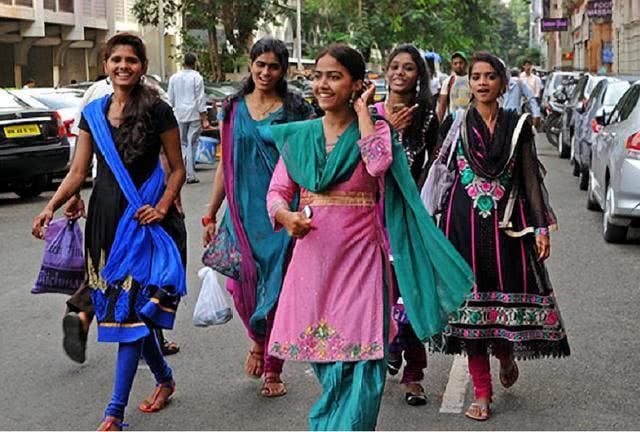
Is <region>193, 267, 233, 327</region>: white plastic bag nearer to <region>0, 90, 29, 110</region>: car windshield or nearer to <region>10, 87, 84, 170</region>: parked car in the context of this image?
<region>0, 90, 29, 110</region>: car windshield

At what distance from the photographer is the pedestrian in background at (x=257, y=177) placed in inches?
231

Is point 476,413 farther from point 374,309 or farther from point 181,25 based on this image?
point 181,25

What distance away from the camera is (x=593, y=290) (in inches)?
348

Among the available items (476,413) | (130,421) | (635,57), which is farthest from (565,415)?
(635,57)

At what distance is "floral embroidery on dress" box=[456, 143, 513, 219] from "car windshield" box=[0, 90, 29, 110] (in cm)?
1049

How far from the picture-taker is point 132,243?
17.5 feet

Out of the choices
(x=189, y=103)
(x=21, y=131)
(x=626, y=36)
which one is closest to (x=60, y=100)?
(x=189, y=103)

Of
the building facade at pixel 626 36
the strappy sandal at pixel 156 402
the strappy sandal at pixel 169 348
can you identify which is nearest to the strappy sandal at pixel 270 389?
the strappy sandal at pixel 156 402

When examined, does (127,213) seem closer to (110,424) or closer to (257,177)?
(257,177)

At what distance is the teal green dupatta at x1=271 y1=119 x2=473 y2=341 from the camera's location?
441 cm

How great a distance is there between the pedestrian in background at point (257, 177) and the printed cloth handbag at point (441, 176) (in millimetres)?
741

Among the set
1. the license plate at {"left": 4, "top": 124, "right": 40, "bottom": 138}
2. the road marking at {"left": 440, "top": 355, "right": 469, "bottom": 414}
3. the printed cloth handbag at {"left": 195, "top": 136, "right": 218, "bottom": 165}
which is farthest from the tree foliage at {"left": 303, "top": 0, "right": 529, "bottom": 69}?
the road marking at {"left": 440, "top": 355, "right": 469, "bottom": 414}

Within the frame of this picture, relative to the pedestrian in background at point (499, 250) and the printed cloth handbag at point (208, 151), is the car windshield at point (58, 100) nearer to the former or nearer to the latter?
the printed cloth handbag at point (208, 151)

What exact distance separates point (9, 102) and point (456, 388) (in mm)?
10591
